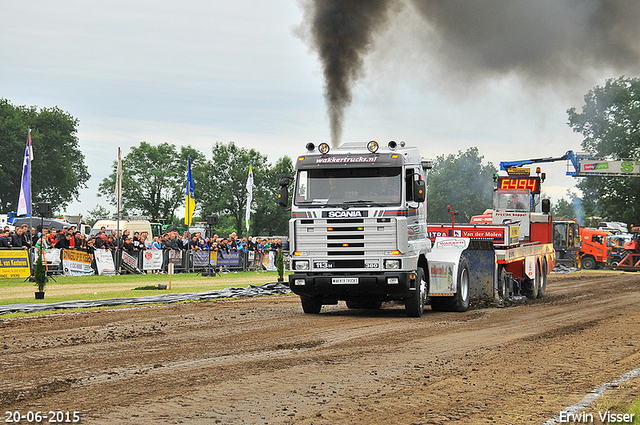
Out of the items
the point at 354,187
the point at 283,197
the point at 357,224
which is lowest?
the point at 357,224

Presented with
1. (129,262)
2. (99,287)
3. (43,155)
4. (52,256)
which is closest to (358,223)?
(99,287)

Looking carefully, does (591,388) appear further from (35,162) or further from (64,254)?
(35,162)

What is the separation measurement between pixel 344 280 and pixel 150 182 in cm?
8762

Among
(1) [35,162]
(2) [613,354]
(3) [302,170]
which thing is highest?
(1) [35,162]

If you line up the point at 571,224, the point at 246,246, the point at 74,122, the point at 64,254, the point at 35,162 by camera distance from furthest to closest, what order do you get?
1. the point at 74,122
2. the point at 35,162
3. the point at 571,224
4. the point at 246,246
5. the point at 64,254

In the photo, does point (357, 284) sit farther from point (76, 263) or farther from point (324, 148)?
point (76, 263)

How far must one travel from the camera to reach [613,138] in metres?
63.1

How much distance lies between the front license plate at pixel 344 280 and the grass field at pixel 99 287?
7251 mm

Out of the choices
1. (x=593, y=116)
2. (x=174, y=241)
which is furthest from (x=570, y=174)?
(x=174, y=241)

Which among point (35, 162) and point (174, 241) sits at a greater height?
point (35, 162)

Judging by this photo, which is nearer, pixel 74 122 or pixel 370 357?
pixel 370 357

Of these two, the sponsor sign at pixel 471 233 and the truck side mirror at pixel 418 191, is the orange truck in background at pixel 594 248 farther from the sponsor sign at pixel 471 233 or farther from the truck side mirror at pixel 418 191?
the truck side mirror at pixel 418 191

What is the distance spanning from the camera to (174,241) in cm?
3219

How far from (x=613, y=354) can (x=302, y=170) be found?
23.7 feet
